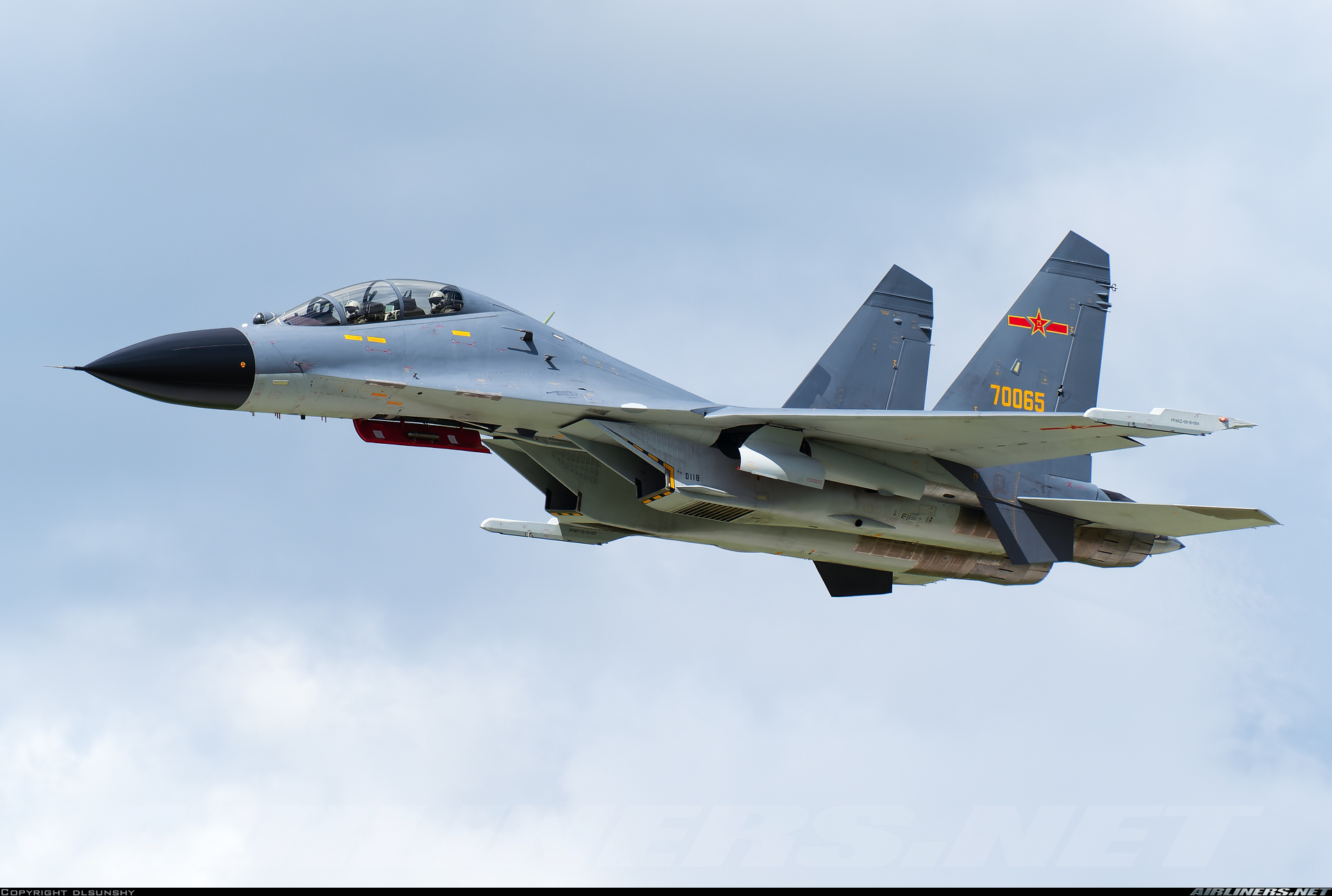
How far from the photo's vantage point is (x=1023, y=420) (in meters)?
15.8

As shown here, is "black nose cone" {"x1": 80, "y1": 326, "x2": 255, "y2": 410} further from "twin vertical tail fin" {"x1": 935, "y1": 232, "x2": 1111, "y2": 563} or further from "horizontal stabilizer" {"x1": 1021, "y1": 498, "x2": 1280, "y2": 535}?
"horizontal stabilizer" {"x1": 1021, "y1": 498, "x2": 1280, "y2": 535}

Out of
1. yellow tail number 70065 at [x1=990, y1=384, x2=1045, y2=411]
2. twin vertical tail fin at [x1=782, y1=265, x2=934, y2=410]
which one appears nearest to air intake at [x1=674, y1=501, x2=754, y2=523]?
twin vertical tail fin at [x1=782, y1=265, x2=934, y2=410]

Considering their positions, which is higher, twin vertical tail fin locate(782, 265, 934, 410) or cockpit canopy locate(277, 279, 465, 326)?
cockpit canopy locate(277, 279, 465, 326)

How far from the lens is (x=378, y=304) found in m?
15.4

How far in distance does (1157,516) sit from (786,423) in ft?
18.5

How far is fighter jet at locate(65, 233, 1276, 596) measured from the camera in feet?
49.0

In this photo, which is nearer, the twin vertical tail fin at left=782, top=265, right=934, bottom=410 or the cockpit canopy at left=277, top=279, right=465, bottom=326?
the cockpit canopy at left=277, top=279, right=465, bottom=326

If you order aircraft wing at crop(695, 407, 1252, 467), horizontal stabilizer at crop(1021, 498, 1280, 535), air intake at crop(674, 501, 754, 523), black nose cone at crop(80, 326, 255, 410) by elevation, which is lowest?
horizontal stabilizer at crop(1021, 498, 1280, 535)

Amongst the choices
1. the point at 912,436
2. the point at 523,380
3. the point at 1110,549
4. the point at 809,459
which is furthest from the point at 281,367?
the point at 1110,549

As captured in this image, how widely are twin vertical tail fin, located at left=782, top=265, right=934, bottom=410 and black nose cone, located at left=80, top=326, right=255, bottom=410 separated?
8.50 meters

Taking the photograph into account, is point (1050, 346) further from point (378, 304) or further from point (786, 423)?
point (378, 304)

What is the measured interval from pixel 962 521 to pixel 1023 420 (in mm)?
2940

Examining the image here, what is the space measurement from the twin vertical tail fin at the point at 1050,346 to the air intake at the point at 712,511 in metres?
4.65

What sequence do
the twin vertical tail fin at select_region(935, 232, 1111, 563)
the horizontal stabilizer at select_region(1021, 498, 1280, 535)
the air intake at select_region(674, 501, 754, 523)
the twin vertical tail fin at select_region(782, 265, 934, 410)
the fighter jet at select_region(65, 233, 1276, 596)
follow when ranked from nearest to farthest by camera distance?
the fighter jet at select_region(65, 233, 1276, 596), the air intake at select_region(674, 501, 754, 523), the horizontal stabilizer at select_region(1021, 498, 1280, 535), the twin vertical tail fin at select_region(935, 232, 1111, 563), the twin vertical tail fin at select_region(782, 265, 934, 410)
